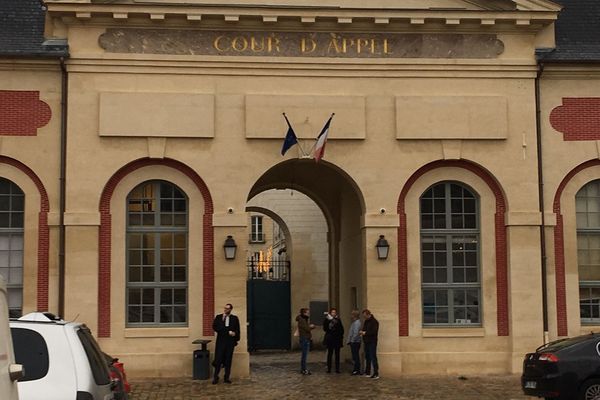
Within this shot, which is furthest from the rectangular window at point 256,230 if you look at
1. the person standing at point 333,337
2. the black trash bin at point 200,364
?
the black trash bin at point 200,364

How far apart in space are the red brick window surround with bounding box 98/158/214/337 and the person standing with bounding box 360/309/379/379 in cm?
331

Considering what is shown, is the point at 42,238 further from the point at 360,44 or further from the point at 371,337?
the point at 360,44

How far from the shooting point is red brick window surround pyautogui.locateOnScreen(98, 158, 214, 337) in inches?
761

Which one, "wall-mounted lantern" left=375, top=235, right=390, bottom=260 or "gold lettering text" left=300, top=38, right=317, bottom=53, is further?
"gold lettering text" left=300, top=38, right=317, bottom=53

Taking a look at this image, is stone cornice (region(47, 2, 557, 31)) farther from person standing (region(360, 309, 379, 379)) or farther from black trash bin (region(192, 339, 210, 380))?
black trash bin (region(192, 339, 210, 380))

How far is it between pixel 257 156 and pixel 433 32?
16.0 ft

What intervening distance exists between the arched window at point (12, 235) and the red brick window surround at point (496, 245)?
8.29 m

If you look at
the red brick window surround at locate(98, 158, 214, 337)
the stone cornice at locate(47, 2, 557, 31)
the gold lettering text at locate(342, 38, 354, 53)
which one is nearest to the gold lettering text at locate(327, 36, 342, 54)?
the gold lettering text at locate(342, 38, 354, 53)

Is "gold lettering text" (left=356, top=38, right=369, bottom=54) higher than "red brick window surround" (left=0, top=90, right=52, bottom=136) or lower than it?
higher

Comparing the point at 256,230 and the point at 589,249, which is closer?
the point at 589,249

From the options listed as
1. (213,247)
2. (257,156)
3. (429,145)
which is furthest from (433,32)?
(213,247)

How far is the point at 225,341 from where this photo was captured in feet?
60.7

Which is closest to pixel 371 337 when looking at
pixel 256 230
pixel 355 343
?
pixel 355 343

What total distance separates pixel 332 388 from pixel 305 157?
16.8 ft
